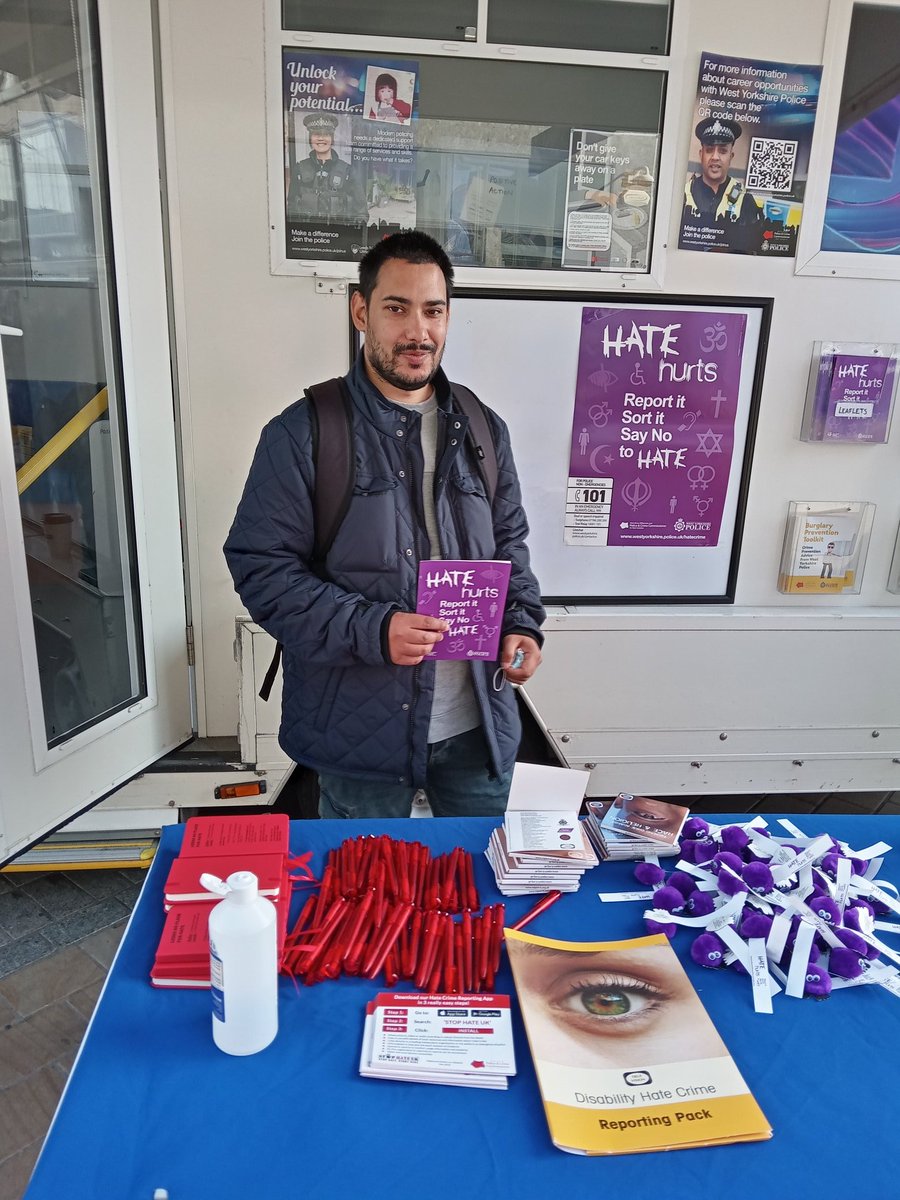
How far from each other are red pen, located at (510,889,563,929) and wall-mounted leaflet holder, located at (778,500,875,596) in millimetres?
2179

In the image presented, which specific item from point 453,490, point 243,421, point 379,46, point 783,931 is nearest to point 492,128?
point 379,46

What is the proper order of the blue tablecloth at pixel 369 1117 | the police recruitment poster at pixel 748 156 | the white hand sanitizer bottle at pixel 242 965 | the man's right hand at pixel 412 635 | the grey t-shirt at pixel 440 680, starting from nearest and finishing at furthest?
the blue tablecloth at pixel 369 1117
the white hand sanitizer bottle at pixel 242 965
the man's right hand at pixel 412 635
the grey t-shirt at pixel 440 680
the police recruitment poster at pixel 748 156

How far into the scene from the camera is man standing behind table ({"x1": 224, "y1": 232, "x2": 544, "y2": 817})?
1840 mm

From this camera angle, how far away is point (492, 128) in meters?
2.70

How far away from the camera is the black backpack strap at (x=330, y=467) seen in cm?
186

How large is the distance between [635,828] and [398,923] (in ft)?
1.69

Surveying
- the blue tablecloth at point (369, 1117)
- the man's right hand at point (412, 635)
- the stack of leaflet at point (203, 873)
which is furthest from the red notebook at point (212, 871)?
the man's right hand at point (412, 635)

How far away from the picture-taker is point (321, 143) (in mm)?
2619

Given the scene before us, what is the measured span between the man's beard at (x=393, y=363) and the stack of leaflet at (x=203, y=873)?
3.35ft

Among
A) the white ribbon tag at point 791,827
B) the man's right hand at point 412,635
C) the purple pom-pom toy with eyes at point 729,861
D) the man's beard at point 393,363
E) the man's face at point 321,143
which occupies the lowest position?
the white ribbon tag at point 791,827

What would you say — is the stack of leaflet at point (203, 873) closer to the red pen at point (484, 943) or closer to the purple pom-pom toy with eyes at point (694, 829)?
the red pen at point (484, 943)

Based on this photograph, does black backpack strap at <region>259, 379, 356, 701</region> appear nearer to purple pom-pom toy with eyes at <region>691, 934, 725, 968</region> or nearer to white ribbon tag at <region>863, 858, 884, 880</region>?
purple pom-pom toy with eyes at <region>691, 934, 725, 968</region>

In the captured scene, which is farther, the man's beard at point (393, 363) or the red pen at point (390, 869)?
the man's beard at point (393, 363)

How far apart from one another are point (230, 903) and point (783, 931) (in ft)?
2.88
